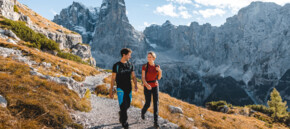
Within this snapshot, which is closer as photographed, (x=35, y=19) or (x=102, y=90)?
(x=102, y=90)

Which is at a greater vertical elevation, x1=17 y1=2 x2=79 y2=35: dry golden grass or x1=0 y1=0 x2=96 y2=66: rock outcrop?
x1=17 y1=2 x2=79 y2=35: dry golden grass

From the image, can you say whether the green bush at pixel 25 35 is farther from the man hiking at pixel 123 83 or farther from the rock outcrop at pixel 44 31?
the man hiking at pixel 123 83

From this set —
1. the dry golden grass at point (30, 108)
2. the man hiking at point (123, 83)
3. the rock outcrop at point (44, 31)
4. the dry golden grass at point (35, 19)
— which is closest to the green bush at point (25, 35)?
the rock outcrop at point (44, 31)

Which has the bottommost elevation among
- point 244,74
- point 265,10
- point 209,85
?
point 209,85

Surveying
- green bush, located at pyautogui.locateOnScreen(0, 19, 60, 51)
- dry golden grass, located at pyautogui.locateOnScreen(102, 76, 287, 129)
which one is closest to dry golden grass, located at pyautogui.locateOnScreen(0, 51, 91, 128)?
dry golden grass, located at pyautogui.locateOnScreen(102, 76, 287, 129)

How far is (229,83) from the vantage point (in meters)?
169

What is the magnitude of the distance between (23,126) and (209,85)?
206m

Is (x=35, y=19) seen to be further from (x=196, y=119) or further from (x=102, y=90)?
(x=196, y=119)

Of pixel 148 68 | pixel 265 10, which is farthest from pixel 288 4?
pixel 148 68

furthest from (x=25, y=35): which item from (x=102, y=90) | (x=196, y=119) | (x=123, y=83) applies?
(x=196, y=119)

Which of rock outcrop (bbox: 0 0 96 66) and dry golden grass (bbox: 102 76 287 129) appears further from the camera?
rock outcrop (bbox: 0 0 96 66)

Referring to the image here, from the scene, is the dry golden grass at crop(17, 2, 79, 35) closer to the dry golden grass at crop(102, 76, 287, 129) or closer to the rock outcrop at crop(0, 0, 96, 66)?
the rock outcrop at crop(0, 0, 96, 66)

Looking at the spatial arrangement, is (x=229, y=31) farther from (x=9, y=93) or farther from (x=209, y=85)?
(x=9, y=93)

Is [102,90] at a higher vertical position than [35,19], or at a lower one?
lower
